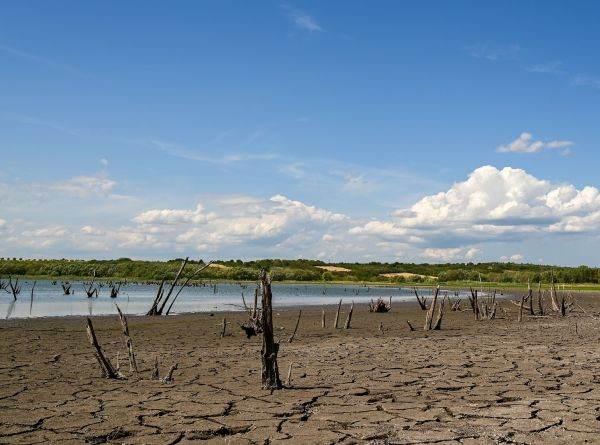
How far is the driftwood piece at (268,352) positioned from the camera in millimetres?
8383

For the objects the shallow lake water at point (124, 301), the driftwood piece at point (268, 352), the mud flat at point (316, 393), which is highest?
the driftwood piece at point (268, 352)

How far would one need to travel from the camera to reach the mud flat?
6168mm

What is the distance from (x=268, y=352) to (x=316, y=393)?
2.95 feet

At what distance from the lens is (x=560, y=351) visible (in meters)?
12.0

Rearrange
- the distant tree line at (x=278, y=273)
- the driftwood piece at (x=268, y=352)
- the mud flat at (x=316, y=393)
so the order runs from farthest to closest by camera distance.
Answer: the distant tree line at (x=278, y=273) → the driftwood piece at (x=268, y=352) → the mud flat at (x=316, y=393)

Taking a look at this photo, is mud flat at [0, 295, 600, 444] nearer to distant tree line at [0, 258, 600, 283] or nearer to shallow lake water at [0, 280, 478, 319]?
shallow lake water at [0, 280, 478, 319]

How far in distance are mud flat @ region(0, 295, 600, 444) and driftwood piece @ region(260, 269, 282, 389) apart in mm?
262

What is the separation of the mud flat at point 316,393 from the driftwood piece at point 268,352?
0.86 feet

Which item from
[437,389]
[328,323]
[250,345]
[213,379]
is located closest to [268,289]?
[213,379]

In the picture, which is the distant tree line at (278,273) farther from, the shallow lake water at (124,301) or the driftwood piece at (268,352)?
the driftwood piece at (268,352)

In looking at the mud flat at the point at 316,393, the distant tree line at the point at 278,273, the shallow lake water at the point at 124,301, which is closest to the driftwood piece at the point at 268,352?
the mud flat at the point at 316,393

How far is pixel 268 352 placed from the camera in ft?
27.8

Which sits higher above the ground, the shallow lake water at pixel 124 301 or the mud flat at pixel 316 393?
the mud flat at pixel 316 393

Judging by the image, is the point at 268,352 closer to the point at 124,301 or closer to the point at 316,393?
the point at 316,393
